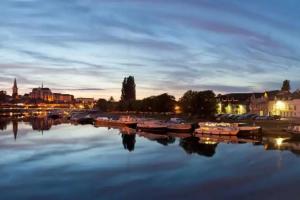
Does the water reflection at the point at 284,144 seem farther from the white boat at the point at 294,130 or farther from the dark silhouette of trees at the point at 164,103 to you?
the dark silhouette of trees at the point at 164,103

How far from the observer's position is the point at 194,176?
37.6 meters

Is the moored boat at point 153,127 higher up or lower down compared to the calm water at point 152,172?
higher up

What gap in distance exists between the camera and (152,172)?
1553 inches

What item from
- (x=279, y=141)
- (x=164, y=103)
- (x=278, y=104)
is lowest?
(x=279, y=141)

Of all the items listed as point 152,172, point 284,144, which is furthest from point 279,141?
point 152,172

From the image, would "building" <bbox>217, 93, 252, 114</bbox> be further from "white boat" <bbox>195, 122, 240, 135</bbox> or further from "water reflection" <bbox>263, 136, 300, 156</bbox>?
"water reflection" <bbox>263, 136, 300, 156</bbox>

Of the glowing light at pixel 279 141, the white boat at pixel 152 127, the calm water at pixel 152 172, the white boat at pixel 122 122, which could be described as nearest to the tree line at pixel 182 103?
the white boat at pixel 122 122

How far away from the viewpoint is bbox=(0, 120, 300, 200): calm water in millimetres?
31016

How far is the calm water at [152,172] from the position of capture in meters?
31.0

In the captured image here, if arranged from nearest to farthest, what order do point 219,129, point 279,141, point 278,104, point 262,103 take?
1. point 279,141
2. point 219,129
3. point 278,104
4. point 262,103

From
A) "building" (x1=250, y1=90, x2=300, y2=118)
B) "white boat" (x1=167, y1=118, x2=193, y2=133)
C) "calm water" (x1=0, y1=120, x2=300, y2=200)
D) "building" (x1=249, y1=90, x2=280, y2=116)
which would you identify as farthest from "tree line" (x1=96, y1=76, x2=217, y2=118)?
"calm water" (x1=0, y1=120, x2=300, y2=200)

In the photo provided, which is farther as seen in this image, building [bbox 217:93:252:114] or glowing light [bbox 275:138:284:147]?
building [bbox 217:93:252:114]

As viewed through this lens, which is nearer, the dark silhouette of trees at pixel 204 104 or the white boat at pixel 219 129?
the white boat at pixel 219 129

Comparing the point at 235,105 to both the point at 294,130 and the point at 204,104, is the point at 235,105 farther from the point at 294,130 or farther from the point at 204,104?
the point at 294,130
